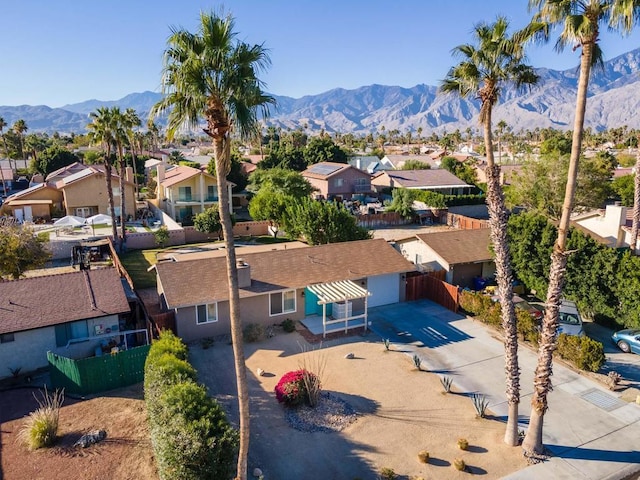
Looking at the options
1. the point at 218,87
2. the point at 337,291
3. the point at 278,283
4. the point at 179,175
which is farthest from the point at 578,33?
the point at 179,175

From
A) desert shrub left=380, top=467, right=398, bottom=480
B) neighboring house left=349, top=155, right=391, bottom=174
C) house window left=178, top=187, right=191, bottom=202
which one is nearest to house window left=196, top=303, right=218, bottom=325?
desert shrub left=380, top=467, right=398, bottom=480

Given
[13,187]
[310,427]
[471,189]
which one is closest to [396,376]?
[310,427]

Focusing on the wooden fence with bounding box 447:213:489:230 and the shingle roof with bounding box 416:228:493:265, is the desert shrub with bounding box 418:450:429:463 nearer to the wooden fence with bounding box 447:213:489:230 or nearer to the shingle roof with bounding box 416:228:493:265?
the shingle roof with bounding box 416:228:493:265

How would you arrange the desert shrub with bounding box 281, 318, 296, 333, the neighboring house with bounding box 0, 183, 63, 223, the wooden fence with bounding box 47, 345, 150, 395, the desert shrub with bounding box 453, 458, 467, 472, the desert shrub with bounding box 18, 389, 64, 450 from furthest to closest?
the neighboring house with bounding box 0, 183, 63, 223
the desert shrub with bounding box 281, 318, 296, 333
the wooden fence with bounding box 47, 345, 150, 395
the desert shrub with bounding box 18, 389, 64, 450
the desert shrub with bounding box 453, 458, 467, 472

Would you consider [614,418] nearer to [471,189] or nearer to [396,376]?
[396,376]

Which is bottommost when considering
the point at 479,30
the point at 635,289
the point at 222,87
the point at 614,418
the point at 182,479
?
the point at 614,418
